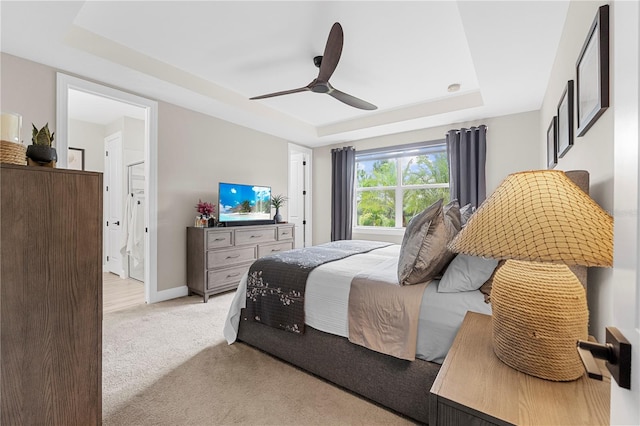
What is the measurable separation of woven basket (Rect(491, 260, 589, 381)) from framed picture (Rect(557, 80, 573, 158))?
1.22 m

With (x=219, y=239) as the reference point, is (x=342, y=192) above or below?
above

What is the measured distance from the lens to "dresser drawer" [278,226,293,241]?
14.7 ft

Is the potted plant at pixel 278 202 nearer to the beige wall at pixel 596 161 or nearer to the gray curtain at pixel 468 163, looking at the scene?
the gray curtain at pixel 468 163

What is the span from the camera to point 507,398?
75 centimetres

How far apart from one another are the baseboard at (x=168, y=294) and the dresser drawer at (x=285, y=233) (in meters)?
1.50

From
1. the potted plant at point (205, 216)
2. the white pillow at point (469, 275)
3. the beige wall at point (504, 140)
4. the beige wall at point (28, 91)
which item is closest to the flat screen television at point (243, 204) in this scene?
the potted plant at point (205, 216)

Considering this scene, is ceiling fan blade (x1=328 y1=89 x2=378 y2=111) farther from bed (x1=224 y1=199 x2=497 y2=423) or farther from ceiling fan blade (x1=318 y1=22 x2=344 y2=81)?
bed (x1=224 y1=199 x2=497 y2=423)

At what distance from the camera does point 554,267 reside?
0.88 metres

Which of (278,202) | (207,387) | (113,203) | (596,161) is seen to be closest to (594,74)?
(596,161)

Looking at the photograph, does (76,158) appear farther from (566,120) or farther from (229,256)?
(566,120)

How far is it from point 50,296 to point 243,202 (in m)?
3.05

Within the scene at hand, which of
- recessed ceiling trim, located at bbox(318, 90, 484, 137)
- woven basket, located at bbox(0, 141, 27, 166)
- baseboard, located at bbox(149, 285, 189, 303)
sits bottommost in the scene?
baseboard, located at bbox(149, 285, 189, 303)

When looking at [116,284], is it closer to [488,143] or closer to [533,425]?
[533,425]

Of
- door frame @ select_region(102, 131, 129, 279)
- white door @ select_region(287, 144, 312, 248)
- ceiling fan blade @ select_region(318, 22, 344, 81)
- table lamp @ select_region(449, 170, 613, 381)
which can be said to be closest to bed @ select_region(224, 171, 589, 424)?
table lamp @ select_region(449, 170, 613, 381)
